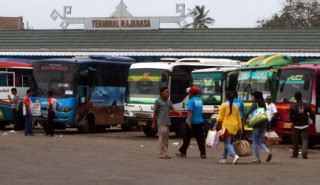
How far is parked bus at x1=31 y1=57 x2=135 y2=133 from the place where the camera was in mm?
30109

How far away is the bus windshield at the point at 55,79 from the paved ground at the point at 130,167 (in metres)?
7.06

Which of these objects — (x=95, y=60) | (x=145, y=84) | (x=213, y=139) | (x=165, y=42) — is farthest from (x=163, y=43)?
(x=213, y=139)

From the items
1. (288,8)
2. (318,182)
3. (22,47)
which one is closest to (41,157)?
(318,182)

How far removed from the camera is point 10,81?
3206cm

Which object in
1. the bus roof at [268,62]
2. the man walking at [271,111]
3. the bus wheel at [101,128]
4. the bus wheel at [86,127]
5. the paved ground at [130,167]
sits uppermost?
the bus roof at [268,62]

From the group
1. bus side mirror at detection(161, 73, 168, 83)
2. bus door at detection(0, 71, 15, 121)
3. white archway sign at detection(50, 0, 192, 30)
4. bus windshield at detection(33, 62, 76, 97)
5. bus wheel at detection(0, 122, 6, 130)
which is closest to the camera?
bus side mirror at detection(161, 73, 168, 83)

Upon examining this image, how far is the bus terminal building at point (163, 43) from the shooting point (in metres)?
39.5

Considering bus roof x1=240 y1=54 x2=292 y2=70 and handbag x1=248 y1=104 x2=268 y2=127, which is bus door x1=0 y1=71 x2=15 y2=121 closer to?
bus roof x1=240 y1=54 x2=292 y2=70

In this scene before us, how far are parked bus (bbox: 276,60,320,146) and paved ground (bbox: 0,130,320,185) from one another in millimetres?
1243

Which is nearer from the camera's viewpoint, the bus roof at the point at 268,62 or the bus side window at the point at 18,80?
the bus roof at the point at 268,62

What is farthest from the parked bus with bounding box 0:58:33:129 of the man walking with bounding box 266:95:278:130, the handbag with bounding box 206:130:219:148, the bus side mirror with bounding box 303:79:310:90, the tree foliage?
the tree foliage

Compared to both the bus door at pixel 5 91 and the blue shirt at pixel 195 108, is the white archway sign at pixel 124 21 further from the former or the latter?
the blue shirt at pixel 195 108

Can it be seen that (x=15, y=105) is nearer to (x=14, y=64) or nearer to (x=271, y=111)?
(x=14, y=64)

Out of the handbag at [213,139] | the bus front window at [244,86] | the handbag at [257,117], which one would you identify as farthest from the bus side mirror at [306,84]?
the handbag at [213,139]
